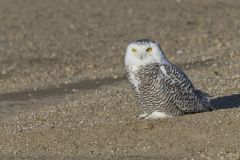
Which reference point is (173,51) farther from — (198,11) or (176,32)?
(198,11)

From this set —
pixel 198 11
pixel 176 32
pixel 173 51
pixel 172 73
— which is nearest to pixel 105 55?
pixel 173 51

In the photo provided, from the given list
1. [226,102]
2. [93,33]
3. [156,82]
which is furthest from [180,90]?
[93,33]

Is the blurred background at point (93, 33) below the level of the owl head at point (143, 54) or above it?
below

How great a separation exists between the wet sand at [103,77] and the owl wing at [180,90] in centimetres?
16

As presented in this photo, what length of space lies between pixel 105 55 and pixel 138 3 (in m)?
8.38

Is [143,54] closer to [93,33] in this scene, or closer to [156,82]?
[156,82]

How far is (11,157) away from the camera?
9875 millimetres

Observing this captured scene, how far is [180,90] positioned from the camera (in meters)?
10.8

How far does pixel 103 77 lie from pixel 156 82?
6.11 meters

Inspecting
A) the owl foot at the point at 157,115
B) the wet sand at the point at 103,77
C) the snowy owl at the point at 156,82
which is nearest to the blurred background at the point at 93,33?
the wet sand at the point at 103,77

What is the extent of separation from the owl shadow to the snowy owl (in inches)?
46.3

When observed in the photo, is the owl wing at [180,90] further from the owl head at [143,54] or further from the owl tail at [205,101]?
the owl head at [143,54]

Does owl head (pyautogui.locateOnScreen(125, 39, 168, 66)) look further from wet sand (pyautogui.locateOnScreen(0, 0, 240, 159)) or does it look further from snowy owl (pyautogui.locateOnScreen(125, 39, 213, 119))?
wet sand (pyautogui.locateOnScreen(0, 0, 240, 159))

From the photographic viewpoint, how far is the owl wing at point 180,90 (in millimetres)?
10672
